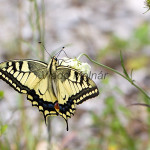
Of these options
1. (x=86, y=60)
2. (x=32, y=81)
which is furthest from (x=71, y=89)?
(x=86, y=60)

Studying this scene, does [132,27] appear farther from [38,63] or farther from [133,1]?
[38,63]

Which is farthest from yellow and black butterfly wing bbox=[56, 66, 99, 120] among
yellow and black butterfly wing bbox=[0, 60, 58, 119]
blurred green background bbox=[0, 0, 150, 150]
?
blurred green background bbox=[0, 0, 150, 150]

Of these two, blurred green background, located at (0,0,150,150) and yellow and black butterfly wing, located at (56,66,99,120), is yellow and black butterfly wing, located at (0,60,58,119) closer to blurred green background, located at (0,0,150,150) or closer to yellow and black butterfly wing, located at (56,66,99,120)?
yellow and black butterfly wing, located at (56,66,99,120)

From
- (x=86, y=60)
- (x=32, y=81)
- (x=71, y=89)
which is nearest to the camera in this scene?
(x=71, y=89)

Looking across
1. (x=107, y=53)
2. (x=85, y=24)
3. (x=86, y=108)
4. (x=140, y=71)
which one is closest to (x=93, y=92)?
(x=86, y=108)

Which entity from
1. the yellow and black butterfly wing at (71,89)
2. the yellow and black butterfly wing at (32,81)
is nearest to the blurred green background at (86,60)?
the yellow and black butterfly wing at (32,81)

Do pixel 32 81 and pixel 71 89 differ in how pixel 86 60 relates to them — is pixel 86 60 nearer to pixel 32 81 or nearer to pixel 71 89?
pixel 32 81
